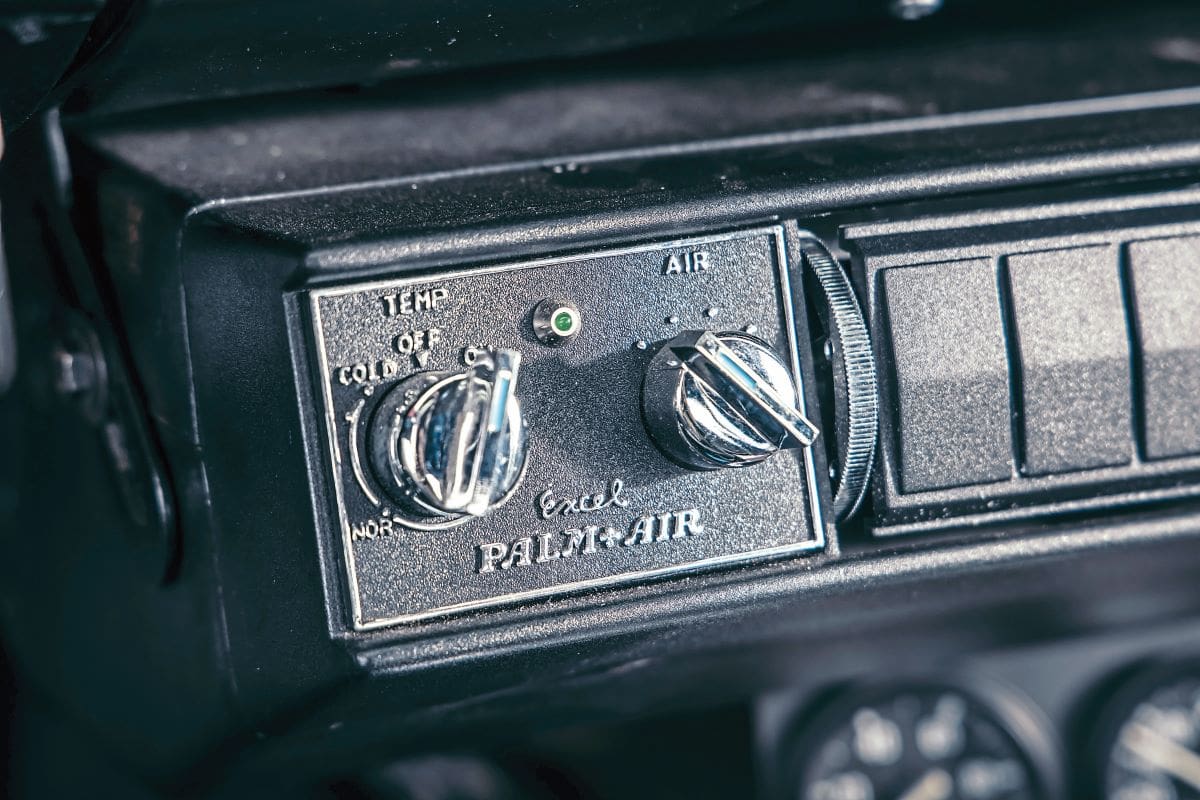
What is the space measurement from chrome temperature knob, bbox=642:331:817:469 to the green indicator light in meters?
0.04

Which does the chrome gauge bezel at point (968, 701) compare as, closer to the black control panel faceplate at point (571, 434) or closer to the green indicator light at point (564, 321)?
the black control panel faceplate at point (571, 434)

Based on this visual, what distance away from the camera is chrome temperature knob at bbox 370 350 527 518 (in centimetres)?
50

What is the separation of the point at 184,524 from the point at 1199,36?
0.71 m

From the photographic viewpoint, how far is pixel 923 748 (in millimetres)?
1330

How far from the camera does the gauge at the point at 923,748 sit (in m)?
1.24

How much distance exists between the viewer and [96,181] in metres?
0.64

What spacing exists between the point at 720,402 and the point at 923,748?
3.09 ft

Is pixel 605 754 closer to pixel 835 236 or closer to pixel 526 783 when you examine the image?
pixel 526 783

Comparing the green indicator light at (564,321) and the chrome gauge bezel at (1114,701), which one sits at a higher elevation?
the green indicator light at (564,321)

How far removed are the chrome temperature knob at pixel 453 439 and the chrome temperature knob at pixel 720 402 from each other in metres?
0.07

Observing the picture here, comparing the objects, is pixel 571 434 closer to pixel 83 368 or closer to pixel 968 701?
pixel 83 368

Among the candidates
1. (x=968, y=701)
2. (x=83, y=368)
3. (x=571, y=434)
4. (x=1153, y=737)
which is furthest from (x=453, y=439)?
(x=1153, y=737)

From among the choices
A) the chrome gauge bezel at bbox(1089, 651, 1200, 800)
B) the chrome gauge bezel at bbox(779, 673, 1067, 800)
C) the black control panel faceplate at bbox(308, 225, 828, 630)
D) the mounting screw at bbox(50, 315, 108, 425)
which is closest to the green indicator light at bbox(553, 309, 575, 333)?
the black control panel faceplate at bbox(308, 225, 828, 630)

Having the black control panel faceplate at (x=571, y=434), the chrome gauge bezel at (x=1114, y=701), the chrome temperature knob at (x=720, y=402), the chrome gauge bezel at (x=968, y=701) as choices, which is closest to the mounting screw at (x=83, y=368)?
the black control panel faceplate at (x=571, y=434)
